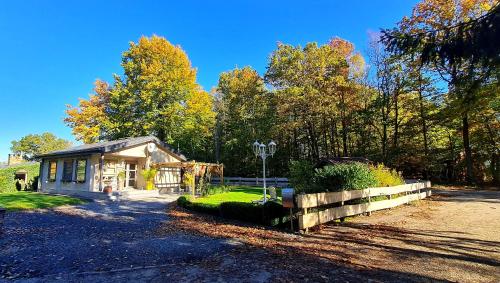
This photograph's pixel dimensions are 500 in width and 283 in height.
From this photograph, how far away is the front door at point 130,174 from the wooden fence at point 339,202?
588 inches

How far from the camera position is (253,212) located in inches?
366

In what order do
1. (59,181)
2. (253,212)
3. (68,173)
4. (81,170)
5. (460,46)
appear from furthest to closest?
(59,181)
(68,173)
(81,170)
(253,212)
(460,46)

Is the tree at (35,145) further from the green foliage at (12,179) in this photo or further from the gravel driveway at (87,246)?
the gravel driveway at (87,246)

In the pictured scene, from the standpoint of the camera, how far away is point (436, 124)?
2445cm

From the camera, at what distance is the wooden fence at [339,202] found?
305 inches

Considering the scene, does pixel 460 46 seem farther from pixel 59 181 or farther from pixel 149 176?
pixel 59 181

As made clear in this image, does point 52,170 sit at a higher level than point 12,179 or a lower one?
higher

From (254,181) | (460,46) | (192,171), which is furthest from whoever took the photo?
(254,181)

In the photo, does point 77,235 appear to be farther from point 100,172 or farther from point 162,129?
point 162,129

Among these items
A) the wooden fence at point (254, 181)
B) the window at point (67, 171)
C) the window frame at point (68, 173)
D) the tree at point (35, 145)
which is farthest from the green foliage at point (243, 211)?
the tree at point (35, 145)

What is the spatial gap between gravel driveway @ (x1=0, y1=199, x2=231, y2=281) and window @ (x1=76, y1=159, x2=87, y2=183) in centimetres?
795

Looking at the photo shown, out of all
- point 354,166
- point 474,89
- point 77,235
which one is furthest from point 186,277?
point 354,166

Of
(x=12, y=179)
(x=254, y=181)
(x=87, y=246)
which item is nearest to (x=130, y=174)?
(x=254, y=181)

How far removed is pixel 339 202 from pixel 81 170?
635 inches
